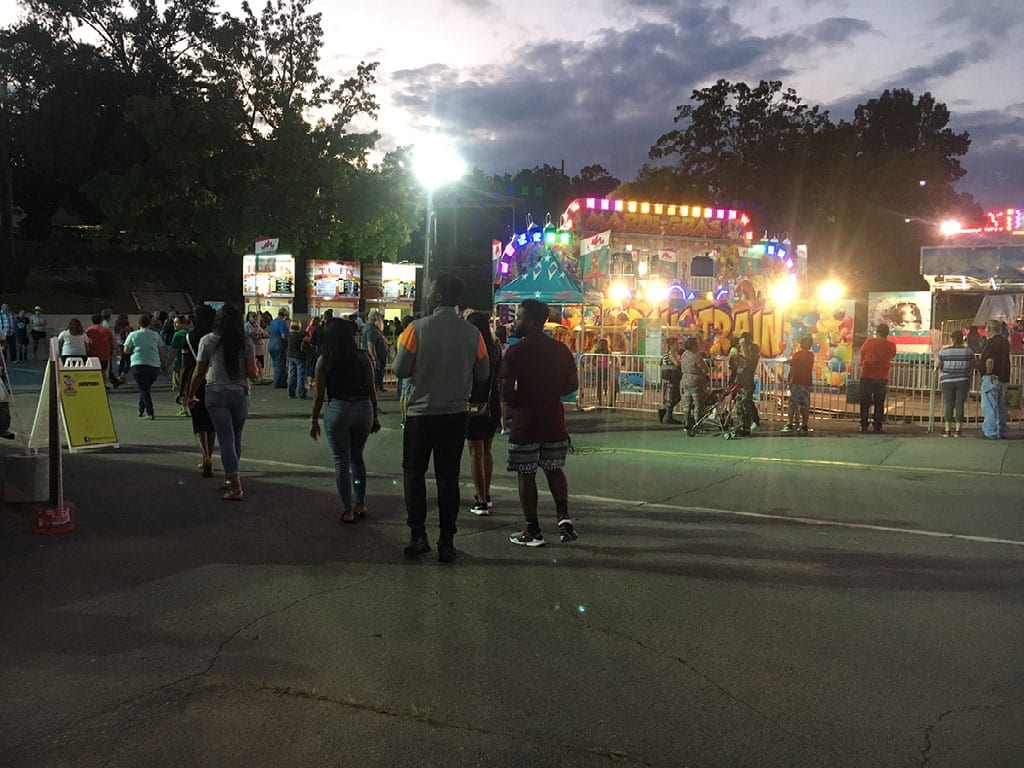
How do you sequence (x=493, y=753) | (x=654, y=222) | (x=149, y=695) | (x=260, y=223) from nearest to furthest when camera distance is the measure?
(x=493, y=753) < (x=149, y=695) < (x=654, y=222) < (x=260, y=223)

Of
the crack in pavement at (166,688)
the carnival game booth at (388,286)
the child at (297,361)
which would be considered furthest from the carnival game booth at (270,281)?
the crack in pavement at (166,688)

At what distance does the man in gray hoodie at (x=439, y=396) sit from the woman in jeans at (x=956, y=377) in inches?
388

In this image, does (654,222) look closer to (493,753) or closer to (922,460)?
(922,460)

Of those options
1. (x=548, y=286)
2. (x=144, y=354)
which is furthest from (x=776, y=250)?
(x=144, y=354)

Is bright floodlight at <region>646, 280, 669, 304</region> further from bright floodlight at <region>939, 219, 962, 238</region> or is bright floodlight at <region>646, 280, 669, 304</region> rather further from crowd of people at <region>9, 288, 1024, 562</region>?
crowd of people at <region>9, 288, 1024, 562</region>

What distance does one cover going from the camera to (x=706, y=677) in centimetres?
389

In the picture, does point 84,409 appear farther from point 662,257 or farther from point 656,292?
point 662,257

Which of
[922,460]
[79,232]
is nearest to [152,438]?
[922,460]

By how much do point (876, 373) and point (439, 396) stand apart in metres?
10.1

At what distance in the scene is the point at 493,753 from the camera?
3.16 m

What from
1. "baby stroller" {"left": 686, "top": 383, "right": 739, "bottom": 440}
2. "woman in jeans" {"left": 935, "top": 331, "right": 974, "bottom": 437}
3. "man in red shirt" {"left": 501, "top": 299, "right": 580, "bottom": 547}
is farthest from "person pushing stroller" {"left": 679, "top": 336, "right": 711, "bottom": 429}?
"man in red shirt" {"left": 501, "top": 299, "right": 580, "bottom": 547}

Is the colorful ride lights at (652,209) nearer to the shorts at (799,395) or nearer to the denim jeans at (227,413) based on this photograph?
the shorts at (799,395)

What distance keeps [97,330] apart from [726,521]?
40.0ft

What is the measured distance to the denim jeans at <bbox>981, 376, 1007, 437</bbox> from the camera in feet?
41.4
